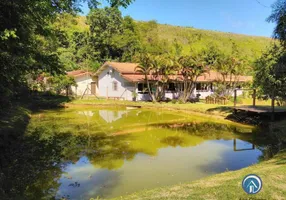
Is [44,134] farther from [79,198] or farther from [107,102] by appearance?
[107,102]

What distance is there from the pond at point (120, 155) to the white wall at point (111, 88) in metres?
13.0

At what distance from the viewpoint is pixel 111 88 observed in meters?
33.5

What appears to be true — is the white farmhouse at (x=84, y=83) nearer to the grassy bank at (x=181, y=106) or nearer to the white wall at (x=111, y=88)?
the white wall at (x=111, y=88)

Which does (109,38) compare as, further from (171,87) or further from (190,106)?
(190,106)

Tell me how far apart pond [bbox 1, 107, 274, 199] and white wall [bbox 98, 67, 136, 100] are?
42.8 ft

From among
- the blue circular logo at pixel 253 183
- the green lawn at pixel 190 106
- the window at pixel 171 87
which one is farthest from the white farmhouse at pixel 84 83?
the blue circular logo at pixel 253 183

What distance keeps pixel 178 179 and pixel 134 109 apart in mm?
17426

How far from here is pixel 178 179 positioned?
26.9 feet

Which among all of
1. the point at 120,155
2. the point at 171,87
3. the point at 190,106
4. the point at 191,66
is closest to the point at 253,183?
the point at 120,155

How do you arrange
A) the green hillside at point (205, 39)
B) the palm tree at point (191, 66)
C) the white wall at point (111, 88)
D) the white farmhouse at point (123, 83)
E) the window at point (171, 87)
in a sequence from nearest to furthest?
1. the palm tree at point (191, 66)
2. the white farmhouse at point (123, 83)
3. the white wall at point (111, 88)
4. the window at point (171, 87)
5. the green hillside at point (205, 39)

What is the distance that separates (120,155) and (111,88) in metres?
23.3

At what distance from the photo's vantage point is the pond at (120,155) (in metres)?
7.74

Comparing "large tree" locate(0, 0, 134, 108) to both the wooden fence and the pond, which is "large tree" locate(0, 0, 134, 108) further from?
the wooden fence

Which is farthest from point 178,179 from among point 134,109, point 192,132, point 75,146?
point 134,109
